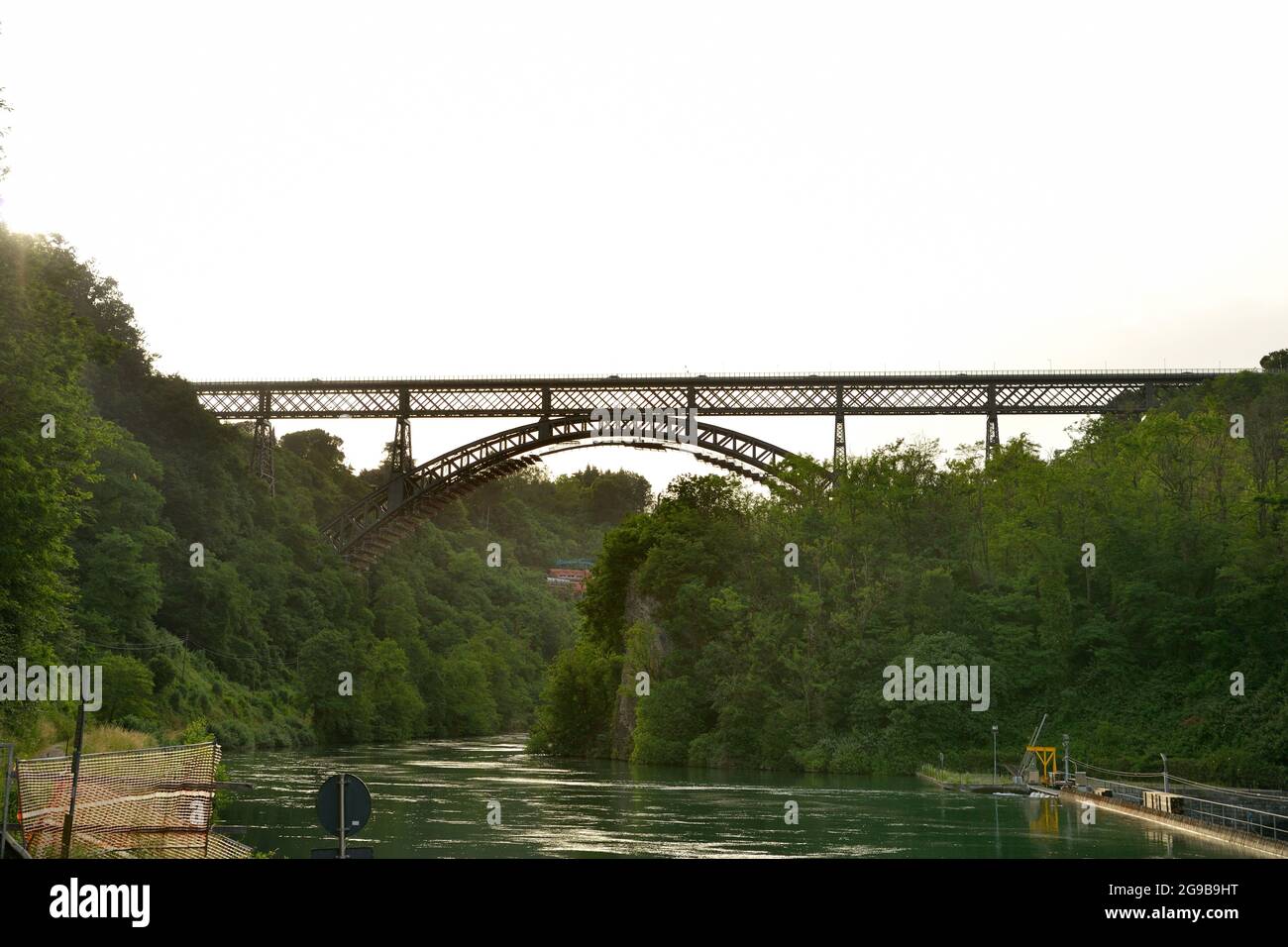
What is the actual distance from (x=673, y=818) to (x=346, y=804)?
24100mm

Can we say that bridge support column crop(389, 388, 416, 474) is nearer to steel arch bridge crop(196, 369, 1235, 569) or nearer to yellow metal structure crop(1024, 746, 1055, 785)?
steel arch bridge crop(196, 369, 1235, 569)

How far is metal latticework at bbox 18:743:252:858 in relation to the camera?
18906 mm

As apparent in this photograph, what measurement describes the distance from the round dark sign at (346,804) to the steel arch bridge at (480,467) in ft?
186

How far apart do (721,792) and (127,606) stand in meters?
26.6

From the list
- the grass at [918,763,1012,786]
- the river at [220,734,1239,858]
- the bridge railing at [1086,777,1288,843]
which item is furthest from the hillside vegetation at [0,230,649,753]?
the grass at [918,763,1012,786]

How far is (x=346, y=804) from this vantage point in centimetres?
1252

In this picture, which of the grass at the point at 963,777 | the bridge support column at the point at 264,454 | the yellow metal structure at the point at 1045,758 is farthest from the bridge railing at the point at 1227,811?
the bridge support column at the point at 264,454

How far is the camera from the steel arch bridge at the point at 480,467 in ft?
234

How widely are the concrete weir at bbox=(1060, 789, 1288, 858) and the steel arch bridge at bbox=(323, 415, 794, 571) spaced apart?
31053 millimetres

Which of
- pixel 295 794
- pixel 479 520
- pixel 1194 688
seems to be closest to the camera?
pixel 295 794

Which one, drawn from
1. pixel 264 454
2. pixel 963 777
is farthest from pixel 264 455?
pixel 963 777

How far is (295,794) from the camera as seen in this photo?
40.0m
